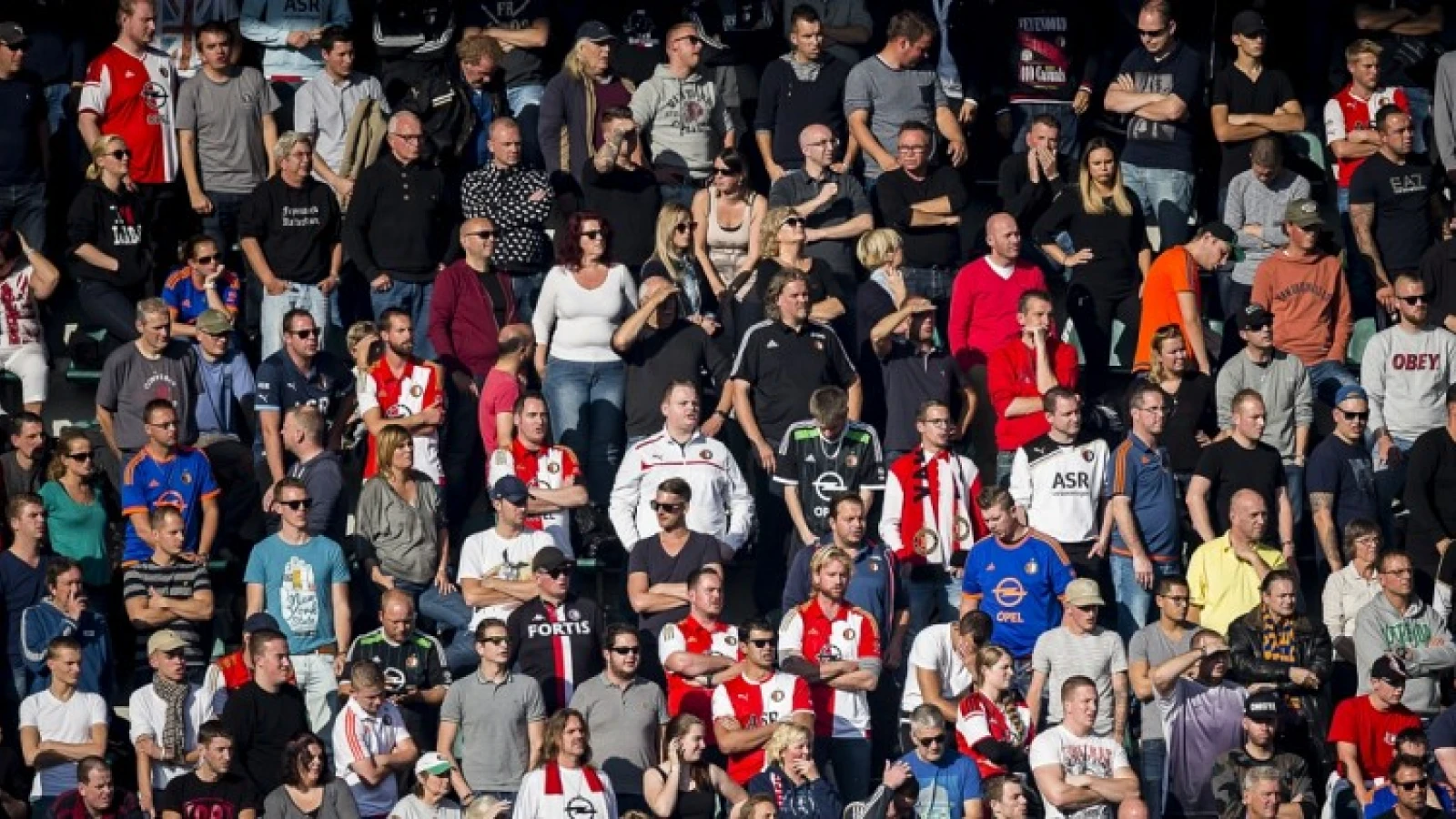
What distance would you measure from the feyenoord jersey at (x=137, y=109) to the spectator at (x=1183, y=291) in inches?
253

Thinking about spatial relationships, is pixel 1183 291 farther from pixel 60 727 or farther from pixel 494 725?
pixel 60 727

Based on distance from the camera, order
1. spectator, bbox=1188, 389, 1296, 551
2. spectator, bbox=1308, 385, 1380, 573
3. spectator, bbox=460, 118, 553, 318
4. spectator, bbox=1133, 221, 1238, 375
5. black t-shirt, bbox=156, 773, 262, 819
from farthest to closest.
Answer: spectator, bbox=460, 118, 553, 318, spectator, bbox=1133, 221, 1238, 375, spectator, bbox=1308, 385, 1380, 573, spectator, bbox=1188, 389, 1296, 551, black t-shirt, bbox=156, 773, 262, 819

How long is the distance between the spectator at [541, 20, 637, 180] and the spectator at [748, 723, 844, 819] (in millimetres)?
5246

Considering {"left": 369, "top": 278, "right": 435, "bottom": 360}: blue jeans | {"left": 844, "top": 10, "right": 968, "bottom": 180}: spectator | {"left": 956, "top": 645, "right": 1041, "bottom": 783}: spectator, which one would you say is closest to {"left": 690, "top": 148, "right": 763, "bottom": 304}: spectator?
{"left": 844, "top": 10, "right": 968, "bottom": 180}: spectator

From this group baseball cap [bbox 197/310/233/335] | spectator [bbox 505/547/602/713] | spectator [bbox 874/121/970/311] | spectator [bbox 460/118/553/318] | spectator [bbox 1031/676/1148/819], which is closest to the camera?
spectator [bbox 1031/676/1148/819]

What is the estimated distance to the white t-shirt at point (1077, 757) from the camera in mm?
16625

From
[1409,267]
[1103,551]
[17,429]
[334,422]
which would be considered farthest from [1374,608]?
[17,429]

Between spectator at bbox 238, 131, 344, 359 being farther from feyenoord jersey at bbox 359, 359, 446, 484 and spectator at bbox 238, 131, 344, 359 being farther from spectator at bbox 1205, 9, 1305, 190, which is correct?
spectator at bbox 1205, 9, 1305, 190

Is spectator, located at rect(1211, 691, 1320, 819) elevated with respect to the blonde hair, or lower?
lower

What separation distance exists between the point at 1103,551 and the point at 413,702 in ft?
13.6

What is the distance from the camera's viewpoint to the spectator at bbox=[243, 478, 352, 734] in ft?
57.2

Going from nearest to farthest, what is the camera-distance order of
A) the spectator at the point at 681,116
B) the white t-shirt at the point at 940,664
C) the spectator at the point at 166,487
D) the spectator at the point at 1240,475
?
the white t-shirt at the point at 940,664 → the spectator at the point at 166,487 → the spectator at the point at 1240,475 → the spectator at the point at 681,116

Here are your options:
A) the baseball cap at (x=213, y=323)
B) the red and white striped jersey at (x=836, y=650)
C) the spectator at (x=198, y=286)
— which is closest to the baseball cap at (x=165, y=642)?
the baseball cap at (x=213, y=323)

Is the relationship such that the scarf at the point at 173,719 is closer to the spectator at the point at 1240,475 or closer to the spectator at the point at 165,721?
the spectator at the point at 165,721
